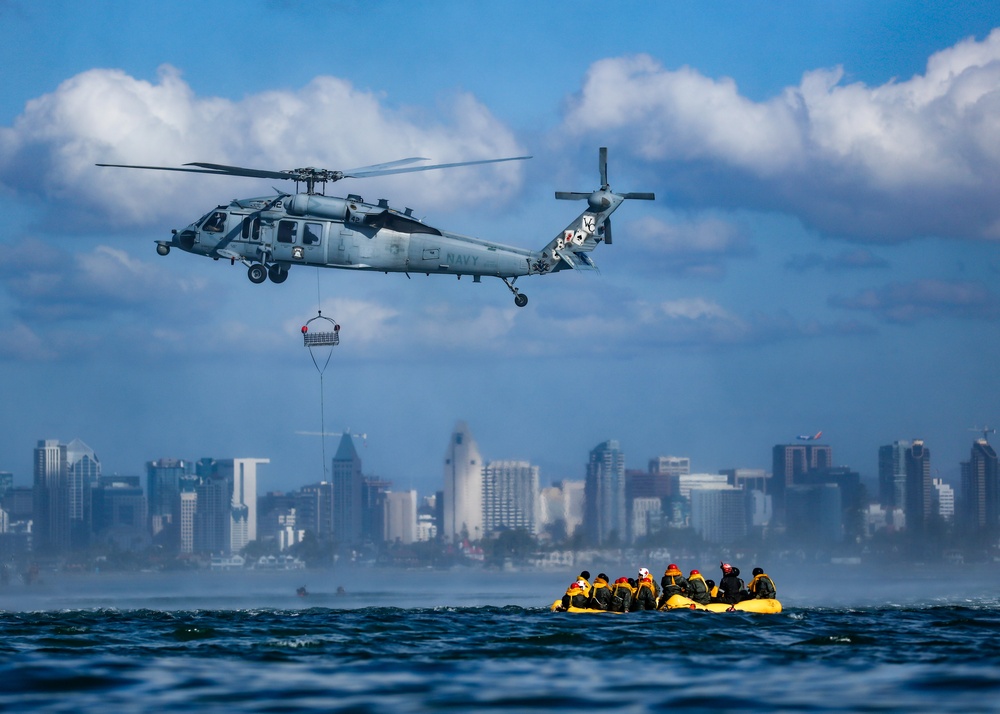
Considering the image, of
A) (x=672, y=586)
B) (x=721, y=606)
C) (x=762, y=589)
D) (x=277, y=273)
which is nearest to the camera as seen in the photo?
(x=721, y=606)

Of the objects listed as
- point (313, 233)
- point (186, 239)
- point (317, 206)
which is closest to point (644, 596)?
point (313, 233)

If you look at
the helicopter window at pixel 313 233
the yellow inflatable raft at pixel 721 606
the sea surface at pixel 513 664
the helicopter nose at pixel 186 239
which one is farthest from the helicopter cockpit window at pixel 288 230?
the yellow inflatable raft at pixel 721 606

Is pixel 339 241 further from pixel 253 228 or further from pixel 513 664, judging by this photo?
pixel 513 664

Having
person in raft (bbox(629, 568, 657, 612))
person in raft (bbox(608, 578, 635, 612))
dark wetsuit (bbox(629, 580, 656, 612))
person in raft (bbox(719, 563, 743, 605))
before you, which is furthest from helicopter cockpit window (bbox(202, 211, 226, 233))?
person in raft (bbox(719, 563, 743, 605))

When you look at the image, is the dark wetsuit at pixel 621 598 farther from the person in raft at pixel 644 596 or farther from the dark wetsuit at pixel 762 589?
the dark wetsuit at pixel 762 589

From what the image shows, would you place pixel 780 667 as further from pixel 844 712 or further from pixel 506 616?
pixel 506 616
